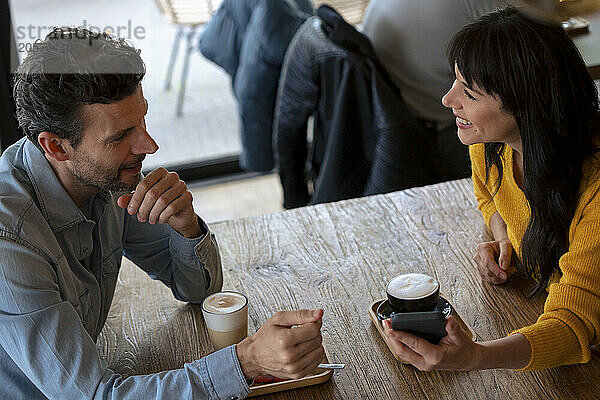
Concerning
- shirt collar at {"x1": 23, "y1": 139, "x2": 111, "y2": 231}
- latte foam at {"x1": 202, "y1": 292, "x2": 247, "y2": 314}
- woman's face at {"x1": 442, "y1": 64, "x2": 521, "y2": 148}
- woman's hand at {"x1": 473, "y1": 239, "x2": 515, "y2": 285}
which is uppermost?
woman's face at {"x1": 442, "y1": 64, "x2": 521, "y2": 148}

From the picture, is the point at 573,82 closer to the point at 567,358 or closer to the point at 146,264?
the point at 567,358

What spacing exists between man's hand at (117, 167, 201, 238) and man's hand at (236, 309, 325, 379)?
33cm

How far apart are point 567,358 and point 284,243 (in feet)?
2.16

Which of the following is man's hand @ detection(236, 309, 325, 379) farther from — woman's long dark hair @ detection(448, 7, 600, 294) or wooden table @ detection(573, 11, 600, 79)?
wooden table @ detection(573, 11, 600, 79)

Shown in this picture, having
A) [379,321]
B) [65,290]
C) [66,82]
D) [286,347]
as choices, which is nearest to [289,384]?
[286,347]

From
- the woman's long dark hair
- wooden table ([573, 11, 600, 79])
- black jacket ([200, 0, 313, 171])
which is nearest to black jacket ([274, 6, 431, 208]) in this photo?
black jacket ([200, 0, 313, 171])

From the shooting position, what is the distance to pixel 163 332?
1.40m

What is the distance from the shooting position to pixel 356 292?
1.47 m

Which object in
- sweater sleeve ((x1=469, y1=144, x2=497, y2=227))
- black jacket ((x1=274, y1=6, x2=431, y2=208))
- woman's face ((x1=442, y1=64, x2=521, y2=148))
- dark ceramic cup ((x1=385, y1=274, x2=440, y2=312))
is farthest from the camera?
black jacket ((x1=274, y1=6, x2=431, y2=208))

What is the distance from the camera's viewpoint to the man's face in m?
1.28

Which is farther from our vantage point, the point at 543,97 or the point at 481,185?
the point at 481,185

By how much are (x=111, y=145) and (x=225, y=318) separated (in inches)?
14.1

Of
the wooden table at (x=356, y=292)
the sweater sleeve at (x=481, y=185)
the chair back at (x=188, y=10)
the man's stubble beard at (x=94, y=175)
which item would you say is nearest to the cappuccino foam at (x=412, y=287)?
the wooden table at (x=356, y=292)

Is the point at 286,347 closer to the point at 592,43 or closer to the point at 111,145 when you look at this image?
the point at 111,145
